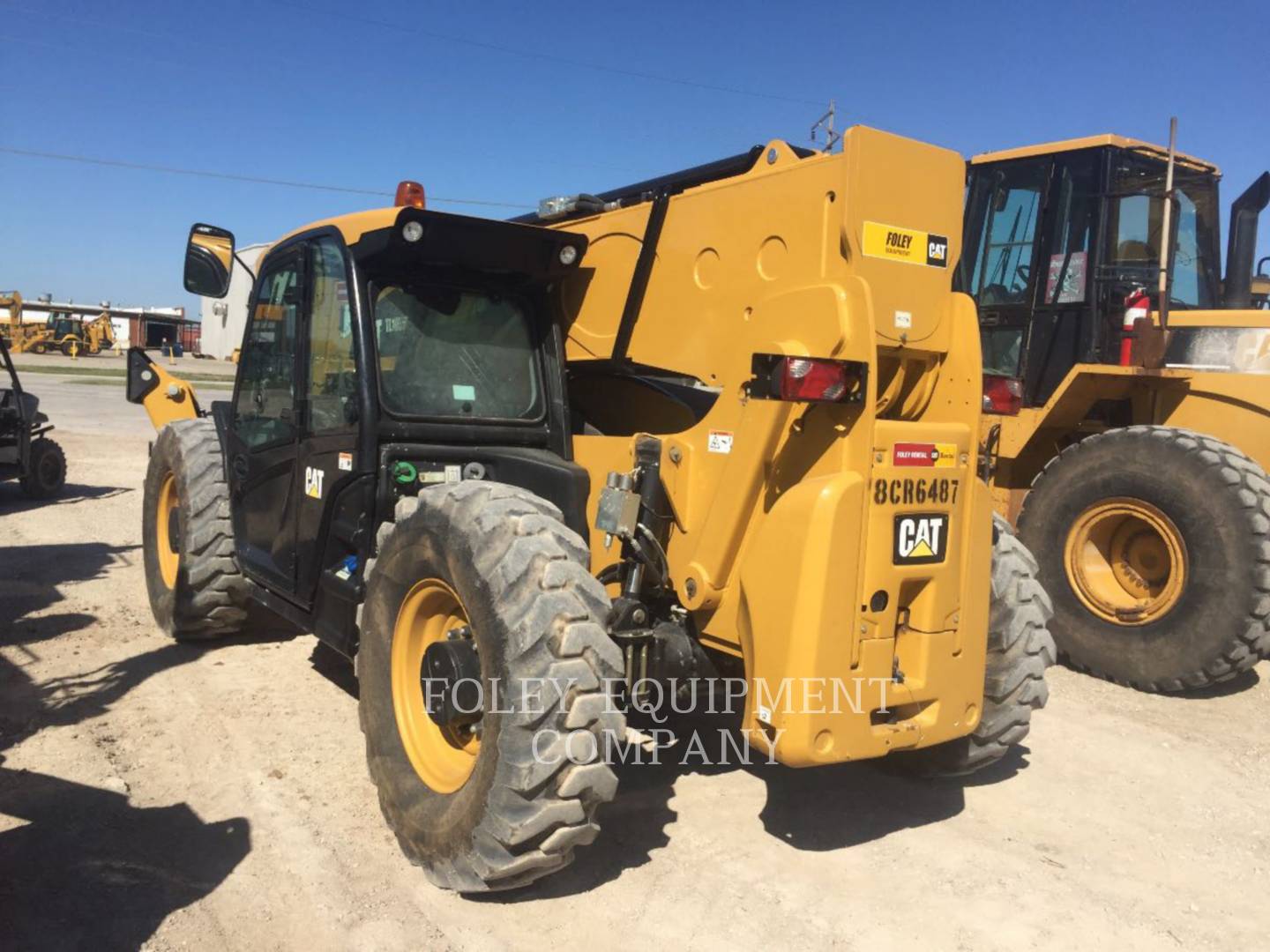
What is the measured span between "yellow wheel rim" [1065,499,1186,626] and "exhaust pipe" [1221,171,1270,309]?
7.14 feet

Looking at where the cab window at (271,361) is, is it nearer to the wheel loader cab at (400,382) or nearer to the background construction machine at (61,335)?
the wheel loader cab at (400,382)

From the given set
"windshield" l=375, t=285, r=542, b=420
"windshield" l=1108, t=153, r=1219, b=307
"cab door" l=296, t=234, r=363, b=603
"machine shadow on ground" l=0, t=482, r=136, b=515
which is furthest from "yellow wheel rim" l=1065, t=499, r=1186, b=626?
"machine shadow on ground" l=0, t=482, r=136, b=515

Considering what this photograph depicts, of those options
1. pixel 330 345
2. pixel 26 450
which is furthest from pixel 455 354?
pixel 26 450

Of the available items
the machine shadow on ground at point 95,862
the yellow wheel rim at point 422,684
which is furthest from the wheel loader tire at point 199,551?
the yellow wheel rim at point 422,684

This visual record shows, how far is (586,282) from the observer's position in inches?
170

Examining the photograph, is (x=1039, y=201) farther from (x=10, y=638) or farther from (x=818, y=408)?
(x=10, y=638)

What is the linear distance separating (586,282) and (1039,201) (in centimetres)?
397

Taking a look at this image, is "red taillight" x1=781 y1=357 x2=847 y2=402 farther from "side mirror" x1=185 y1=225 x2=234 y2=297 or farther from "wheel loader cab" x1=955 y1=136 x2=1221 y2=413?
"wheel loader cab" x1=955 y1=136 x2=1221 y2=413

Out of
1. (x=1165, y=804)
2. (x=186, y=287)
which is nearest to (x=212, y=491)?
(x=186, y=287)

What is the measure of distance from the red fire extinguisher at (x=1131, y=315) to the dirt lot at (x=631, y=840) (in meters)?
2.24

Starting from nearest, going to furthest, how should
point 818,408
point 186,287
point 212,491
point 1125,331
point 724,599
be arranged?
point 818,408, point 724,599, point 186,287, point 212,491, point 1125,331

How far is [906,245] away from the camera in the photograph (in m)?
3.24

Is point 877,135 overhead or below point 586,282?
overhead

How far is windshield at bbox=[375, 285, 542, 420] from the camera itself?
400 cm
